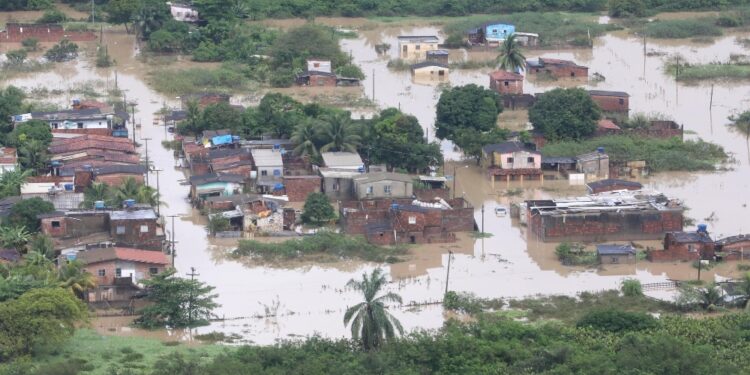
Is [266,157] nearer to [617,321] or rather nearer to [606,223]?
[606,223]

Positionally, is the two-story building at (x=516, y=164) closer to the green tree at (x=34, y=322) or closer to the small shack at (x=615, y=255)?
the small shack at (x=615, y=255)

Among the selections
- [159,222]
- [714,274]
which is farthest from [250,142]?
[714,274]

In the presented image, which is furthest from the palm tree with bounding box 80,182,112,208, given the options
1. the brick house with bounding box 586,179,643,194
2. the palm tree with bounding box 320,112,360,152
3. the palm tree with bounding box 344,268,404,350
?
the brick house with bounding box 586,179,643,194

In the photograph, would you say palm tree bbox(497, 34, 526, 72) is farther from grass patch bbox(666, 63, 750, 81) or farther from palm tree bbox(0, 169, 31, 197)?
palm tree bbox(0, 169, 31, 197)

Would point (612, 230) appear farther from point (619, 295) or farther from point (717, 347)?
point (717, 347)

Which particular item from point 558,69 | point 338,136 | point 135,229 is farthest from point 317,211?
point 558,69
